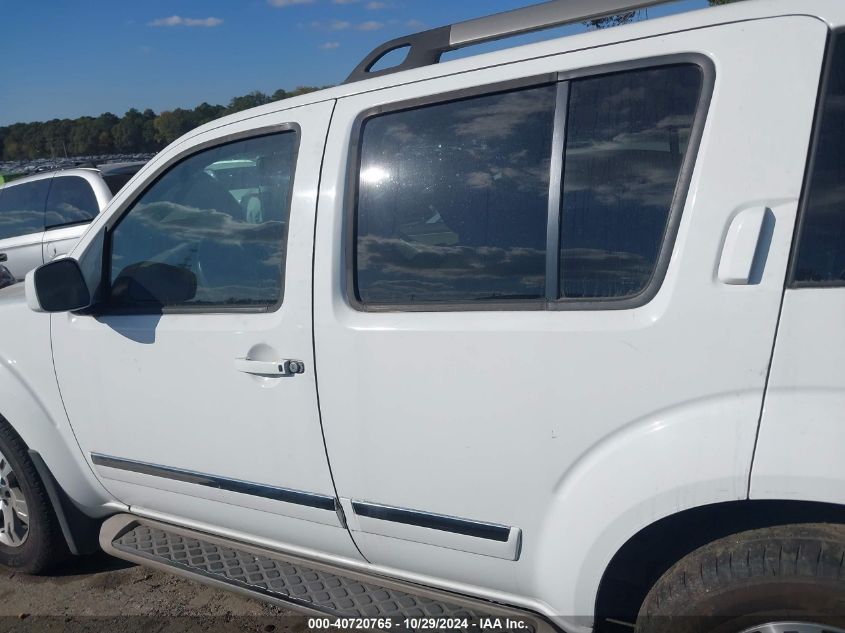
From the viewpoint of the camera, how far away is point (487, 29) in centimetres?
243

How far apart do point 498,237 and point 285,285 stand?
2.39 feet

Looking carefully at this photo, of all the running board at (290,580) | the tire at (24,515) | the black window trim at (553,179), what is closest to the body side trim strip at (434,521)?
the running board at (290,580)

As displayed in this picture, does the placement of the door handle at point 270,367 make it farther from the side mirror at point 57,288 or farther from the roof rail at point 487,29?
the roof rail at point 487,29

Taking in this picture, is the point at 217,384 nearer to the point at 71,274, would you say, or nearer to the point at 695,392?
the point at 71,274

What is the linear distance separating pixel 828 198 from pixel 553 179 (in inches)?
26.2

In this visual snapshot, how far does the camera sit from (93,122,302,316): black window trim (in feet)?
8.13

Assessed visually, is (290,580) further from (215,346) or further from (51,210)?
(51,210)

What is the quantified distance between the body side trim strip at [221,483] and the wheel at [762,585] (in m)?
1.12

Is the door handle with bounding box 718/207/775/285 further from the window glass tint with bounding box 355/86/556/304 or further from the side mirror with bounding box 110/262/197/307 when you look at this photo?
the side mirror with bounding box 110/262/197/307

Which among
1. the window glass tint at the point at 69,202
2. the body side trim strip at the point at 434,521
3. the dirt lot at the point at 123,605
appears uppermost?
the window glass tint at the point at 69,202

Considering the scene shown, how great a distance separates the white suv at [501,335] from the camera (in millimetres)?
1731

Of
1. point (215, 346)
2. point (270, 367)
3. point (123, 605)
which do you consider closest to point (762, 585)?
point (270, 367)

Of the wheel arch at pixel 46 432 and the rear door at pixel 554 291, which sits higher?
the rear door at pixel 554 291

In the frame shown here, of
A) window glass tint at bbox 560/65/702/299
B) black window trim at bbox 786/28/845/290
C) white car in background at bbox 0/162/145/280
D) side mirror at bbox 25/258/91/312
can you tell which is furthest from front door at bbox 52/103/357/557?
white car in background at bbox 0/162/145/280
